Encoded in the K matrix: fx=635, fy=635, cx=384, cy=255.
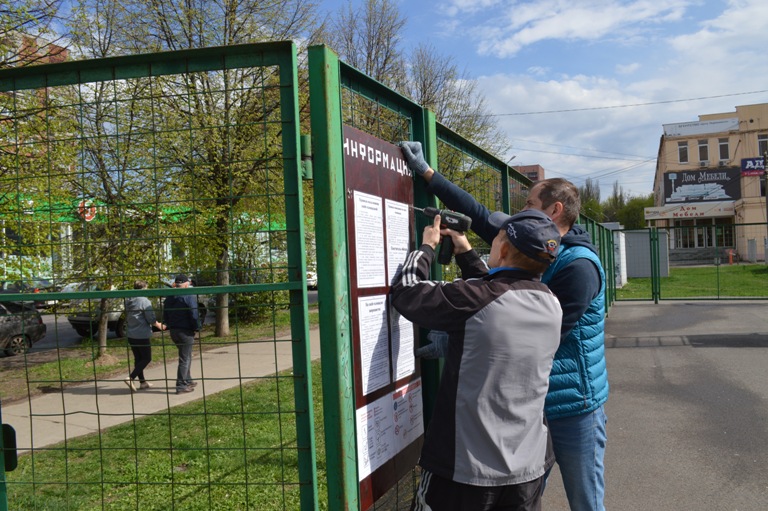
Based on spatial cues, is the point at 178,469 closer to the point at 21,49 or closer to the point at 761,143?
the point at 21,49

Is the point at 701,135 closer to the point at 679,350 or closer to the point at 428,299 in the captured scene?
the point at 679,350

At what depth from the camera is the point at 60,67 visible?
2.43 metres

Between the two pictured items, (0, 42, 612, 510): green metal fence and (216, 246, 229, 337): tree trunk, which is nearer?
(0, 42, 612, 510): green metal fence

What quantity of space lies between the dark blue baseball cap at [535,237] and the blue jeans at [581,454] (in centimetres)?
95

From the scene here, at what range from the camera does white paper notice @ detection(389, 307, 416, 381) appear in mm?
2721

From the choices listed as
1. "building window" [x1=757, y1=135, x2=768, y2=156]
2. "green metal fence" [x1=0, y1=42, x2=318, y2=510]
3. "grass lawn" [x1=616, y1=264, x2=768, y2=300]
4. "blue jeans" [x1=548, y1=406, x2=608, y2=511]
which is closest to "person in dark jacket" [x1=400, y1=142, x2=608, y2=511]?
"blue jeans" [x1=548, y1=406, x2=608, y2=511]

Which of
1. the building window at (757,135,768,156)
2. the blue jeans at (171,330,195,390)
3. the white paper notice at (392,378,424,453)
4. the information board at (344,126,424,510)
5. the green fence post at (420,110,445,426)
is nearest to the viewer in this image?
the information board at (344,126,424,510)

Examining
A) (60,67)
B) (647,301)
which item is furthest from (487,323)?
(647,301)

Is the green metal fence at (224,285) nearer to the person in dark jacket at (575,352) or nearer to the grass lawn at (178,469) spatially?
the grass lawn at (178,469)

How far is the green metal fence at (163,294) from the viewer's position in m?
2.22

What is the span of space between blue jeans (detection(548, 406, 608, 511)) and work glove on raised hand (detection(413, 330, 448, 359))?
24.0 inches

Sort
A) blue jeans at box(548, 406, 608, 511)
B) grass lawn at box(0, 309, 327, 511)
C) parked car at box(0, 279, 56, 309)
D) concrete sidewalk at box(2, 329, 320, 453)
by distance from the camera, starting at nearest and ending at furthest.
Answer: parked car at box(0, 279, 56, 309), blue jeans at box(548, 406, 608, 511), grass lawn at box(0, 309, 327, 511), concrete sidewalk at box(2, 329, 320, 453)

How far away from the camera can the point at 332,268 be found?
7.19ft

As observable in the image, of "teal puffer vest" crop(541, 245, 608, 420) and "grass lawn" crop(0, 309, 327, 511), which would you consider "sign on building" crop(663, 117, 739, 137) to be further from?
"teal puffer vest" crop(541, 245, 608, 420)
